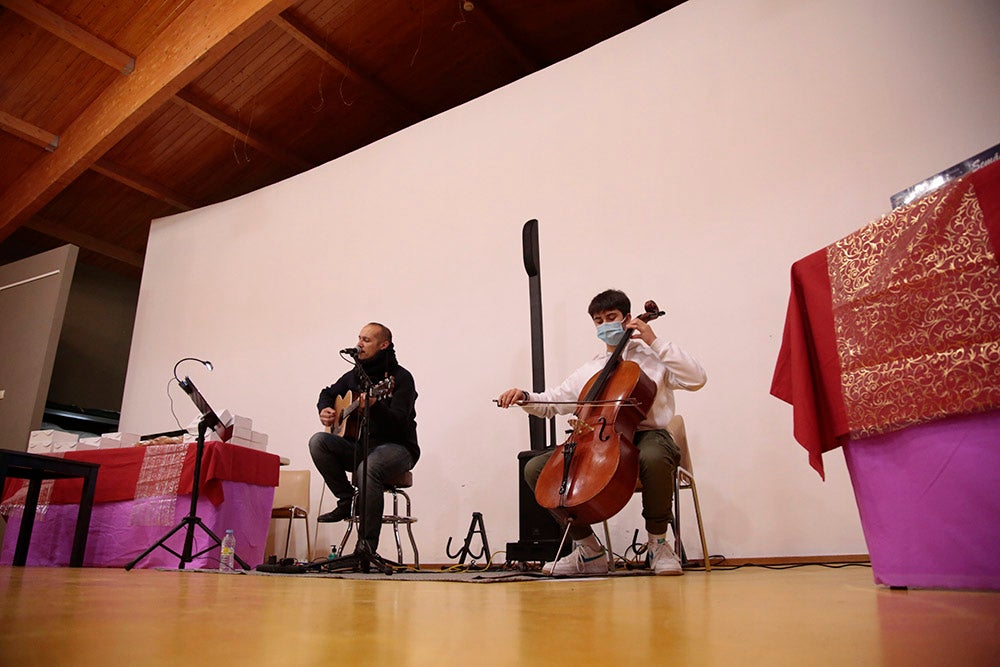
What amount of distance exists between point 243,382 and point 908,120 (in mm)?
4690

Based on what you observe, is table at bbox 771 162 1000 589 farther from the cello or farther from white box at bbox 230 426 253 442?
white box at bbox 230 426 253 442

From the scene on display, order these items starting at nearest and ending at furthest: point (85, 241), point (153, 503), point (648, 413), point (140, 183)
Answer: point (648, 413) → point (153, 503) → point (140, 183) → point (85, 241)

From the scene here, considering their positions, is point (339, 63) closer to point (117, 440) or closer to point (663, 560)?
point (117, 440)

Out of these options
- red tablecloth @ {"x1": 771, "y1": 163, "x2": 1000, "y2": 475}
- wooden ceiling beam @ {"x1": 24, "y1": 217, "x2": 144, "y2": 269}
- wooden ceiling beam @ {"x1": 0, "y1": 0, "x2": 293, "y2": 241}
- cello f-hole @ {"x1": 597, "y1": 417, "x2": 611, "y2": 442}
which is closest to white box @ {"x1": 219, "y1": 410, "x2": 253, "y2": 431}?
cello f-hole @ {"x1": 597, "y1": 417, "x2": 611, "y2": 442}

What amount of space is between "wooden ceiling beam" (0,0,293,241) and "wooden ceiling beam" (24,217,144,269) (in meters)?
0.72

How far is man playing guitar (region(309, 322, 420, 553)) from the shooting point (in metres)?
2.85

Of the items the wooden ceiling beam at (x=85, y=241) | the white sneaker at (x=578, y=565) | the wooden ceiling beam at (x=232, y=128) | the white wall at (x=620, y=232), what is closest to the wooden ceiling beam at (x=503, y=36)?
the white wall at (x=620, y=232)

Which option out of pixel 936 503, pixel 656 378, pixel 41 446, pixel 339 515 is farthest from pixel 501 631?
pixel 41 446

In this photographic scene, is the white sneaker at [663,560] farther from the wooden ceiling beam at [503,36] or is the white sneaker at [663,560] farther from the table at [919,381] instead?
the wooden ceiling beam at [503,36]

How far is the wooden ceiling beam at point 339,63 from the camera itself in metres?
4.98

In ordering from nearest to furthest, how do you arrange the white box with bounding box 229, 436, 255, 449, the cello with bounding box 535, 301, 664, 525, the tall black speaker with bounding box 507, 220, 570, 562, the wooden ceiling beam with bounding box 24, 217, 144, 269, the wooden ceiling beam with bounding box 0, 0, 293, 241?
1. the cello with bounding box 535, 301, 664, 525
2. the tall black speaker with bounding box 507, 220, 570, 562
3. the white box with bounding box 229, 436, 255, 449
4. the wooden ceiling beam with bounding box 0, 0, 293, 241
5. the wooden ceiling beam with bounding box 24, 217, 144, 269

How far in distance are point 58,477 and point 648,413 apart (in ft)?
10.5

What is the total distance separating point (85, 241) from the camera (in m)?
7.18

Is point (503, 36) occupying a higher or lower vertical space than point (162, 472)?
higher
